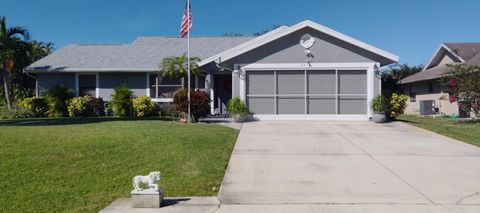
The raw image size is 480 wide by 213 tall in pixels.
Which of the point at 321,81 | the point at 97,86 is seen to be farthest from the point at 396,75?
the point at 97,86

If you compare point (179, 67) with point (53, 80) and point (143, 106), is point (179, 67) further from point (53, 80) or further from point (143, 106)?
point (53, 80)

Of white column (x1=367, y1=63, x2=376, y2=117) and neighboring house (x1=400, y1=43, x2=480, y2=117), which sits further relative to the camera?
neighboring house (x1=400, y1=43, x2=480, y2=117)

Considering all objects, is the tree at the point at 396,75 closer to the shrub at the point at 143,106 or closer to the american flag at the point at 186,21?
the shrub at the point at 143,106

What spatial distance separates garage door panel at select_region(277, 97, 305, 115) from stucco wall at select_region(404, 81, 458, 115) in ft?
33.8

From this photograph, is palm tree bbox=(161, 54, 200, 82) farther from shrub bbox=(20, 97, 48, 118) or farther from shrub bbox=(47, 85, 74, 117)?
shrub bbox=(20, 97, 48, 118)

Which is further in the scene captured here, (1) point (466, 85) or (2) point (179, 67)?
(2) point (179, 67)

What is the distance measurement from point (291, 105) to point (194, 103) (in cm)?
417

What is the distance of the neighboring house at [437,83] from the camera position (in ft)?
83.1

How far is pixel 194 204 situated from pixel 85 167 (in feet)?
10.6

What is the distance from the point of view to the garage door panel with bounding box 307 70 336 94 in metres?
17.1

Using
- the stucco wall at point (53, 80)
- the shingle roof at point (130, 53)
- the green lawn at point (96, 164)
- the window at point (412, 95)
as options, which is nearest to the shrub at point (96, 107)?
the shingle roof at point (130, 53)

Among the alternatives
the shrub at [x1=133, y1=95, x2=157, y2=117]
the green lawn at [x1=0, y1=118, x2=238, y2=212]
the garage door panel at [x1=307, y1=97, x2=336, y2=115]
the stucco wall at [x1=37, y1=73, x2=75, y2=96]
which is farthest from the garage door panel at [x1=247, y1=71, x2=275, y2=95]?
the stucco wall at [x1=37, y1=73, x2=75, y2=96]

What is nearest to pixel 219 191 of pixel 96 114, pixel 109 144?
pixel 109 144

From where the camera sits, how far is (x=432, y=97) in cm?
2783
